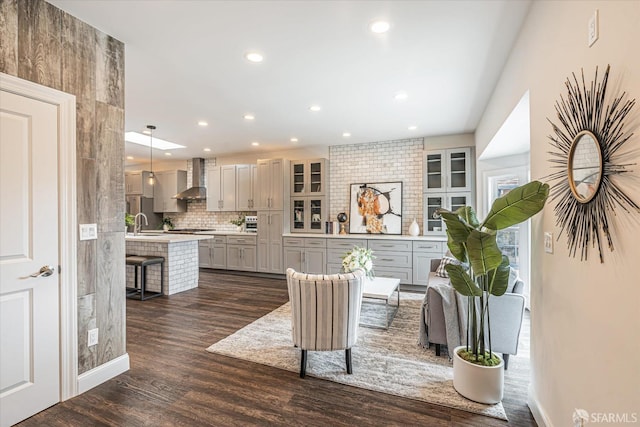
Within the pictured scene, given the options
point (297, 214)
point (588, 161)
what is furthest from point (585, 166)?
point (297, 214)

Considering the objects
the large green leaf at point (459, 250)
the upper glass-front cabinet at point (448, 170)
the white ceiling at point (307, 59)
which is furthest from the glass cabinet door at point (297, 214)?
the large green leaf at point (459, 250)

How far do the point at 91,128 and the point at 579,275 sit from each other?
129 inches

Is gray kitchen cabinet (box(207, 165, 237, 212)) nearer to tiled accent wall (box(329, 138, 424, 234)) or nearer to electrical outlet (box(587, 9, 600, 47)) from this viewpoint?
tiled accent wall (box(329, 138, 424, 234))

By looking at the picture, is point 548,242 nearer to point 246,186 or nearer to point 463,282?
point 463,282

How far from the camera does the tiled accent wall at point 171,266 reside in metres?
4.98

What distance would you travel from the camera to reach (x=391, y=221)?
5992mm

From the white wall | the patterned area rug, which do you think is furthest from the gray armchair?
the white wall

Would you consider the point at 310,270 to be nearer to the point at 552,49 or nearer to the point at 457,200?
the point at 457,200

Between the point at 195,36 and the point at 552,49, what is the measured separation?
2.53 metres

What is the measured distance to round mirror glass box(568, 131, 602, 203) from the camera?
1.28m

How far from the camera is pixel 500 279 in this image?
212cm

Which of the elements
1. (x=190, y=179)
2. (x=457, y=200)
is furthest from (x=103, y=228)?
(x=190, y=179)

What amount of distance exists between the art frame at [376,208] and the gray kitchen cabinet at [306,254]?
0.79 m

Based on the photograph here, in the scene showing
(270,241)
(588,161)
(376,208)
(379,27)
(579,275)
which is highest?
(379,27)
